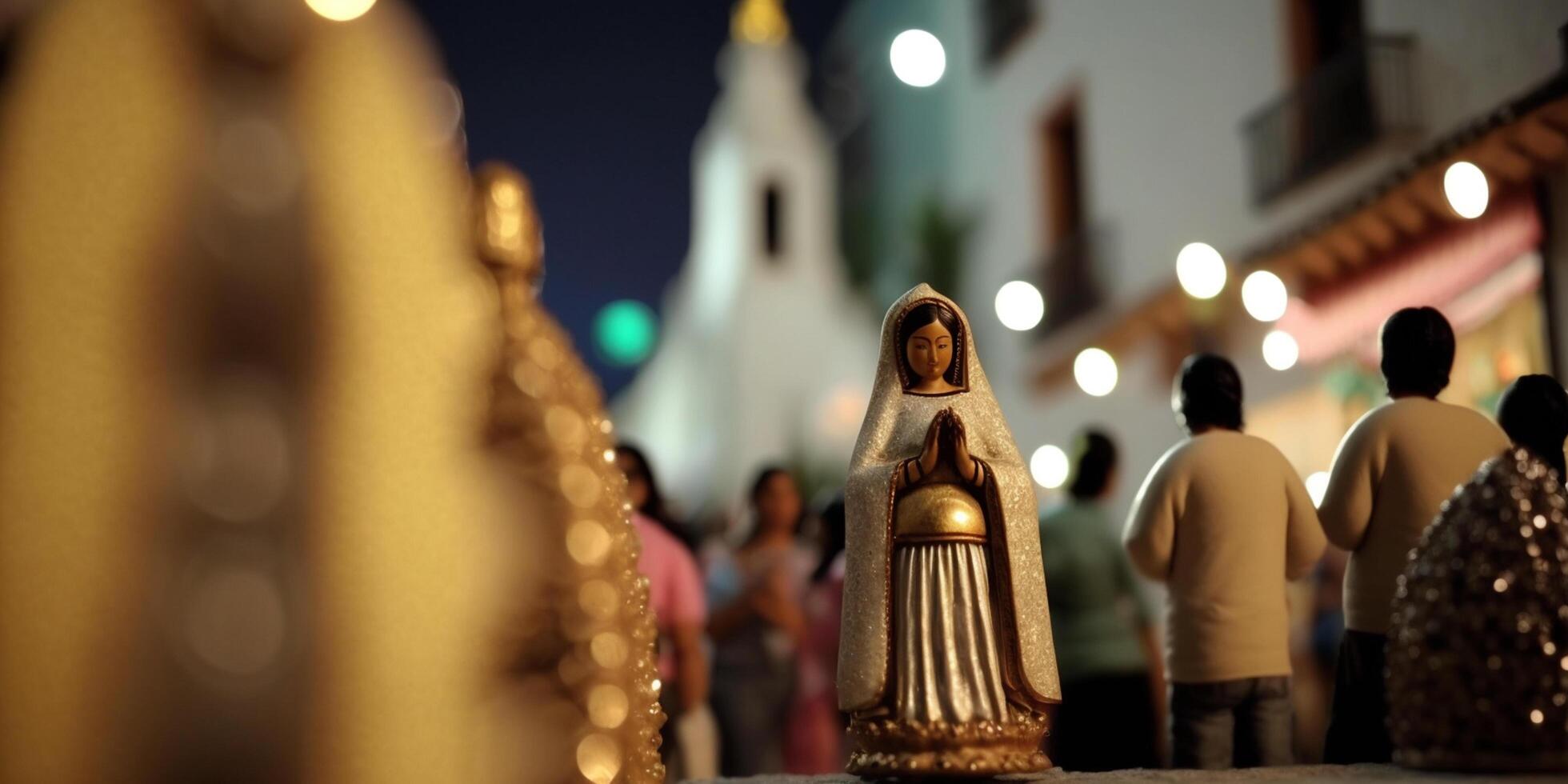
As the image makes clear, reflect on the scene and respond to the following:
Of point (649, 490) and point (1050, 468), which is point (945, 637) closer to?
point (649, 490)

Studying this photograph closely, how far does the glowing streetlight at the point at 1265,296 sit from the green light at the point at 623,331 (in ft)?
33.6

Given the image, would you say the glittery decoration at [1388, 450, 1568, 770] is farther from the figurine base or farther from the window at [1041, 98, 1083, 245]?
the window at [1041, 98, 1083, 245]

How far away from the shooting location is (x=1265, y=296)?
7.13 m

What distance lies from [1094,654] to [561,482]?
401 centimetres

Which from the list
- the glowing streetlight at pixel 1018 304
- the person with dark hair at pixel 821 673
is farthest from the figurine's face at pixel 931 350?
the glowing streetlight at pixel 1018 304

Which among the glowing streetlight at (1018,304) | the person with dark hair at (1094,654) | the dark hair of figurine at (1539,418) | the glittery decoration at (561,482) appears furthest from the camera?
the glowing streetlight at (1018,304)

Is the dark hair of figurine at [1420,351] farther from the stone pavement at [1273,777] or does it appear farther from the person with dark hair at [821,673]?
the person with dark hair at [821,673]

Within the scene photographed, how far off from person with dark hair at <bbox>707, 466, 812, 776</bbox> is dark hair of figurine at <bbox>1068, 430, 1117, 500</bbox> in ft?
4.02

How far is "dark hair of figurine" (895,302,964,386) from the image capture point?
147 inches

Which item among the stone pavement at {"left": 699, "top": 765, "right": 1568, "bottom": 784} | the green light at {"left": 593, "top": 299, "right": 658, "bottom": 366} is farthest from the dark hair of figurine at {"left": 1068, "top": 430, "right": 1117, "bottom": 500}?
the green light at {"left": 593, "top": 299, "right": 658, "bottom": 366}

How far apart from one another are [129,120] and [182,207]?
0.06m

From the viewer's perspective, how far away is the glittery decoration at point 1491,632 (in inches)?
127

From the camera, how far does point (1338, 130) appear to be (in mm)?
8438

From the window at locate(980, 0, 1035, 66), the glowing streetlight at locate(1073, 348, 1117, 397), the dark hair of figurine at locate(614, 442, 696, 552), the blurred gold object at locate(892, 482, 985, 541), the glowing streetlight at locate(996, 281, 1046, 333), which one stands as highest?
the window at locate(980, 0, 1035, 66)
